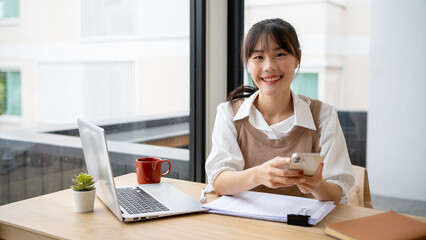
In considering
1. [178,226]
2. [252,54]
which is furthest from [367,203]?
[178,226]

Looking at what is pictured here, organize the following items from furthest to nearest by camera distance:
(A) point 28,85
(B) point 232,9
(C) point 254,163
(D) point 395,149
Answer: (B) point 232,9, (D) point 395,149, (A) point 28,85, (C) point 254,163

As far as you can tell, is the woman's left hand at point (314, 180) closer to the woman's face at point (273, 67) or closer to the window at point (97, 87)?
the woman's face at point (273, 67)

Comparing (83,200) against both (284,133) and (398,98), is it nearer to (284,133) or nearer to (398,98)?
(284,133)

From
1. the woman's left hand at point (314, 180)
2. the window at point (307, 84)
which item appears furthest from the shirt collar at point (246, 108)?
the window at point (307, 84)

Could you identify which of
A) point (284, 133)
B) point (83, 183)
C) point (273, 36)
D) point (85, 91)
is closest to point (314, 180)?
point (284, 133)

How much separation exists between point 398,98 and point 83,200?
171 centimetres

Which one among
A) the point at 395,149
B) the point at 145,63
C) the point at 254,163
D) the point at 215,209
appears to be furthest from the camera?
the point at 145,63

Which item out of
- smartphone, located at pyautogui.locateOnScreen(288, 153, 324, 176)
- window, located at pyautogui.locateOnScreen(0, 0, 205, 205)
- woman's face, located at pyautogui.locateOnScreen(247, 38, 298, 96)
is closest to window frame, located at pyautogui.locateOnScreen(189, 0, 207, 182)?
window, located at pyautogui.locateOnScreen(0, 0, 205, 205)

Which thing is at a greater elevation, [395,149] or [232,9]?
[232,9]

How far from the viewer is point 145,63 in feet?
8.19

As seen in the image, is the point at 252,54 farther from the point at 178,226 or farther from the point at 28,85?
the point at 28,85

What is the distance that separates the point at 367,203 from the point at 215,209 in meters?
0.80

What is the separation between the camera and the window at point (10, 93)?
1.72m

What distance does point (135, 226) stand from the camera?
1.22 metres
